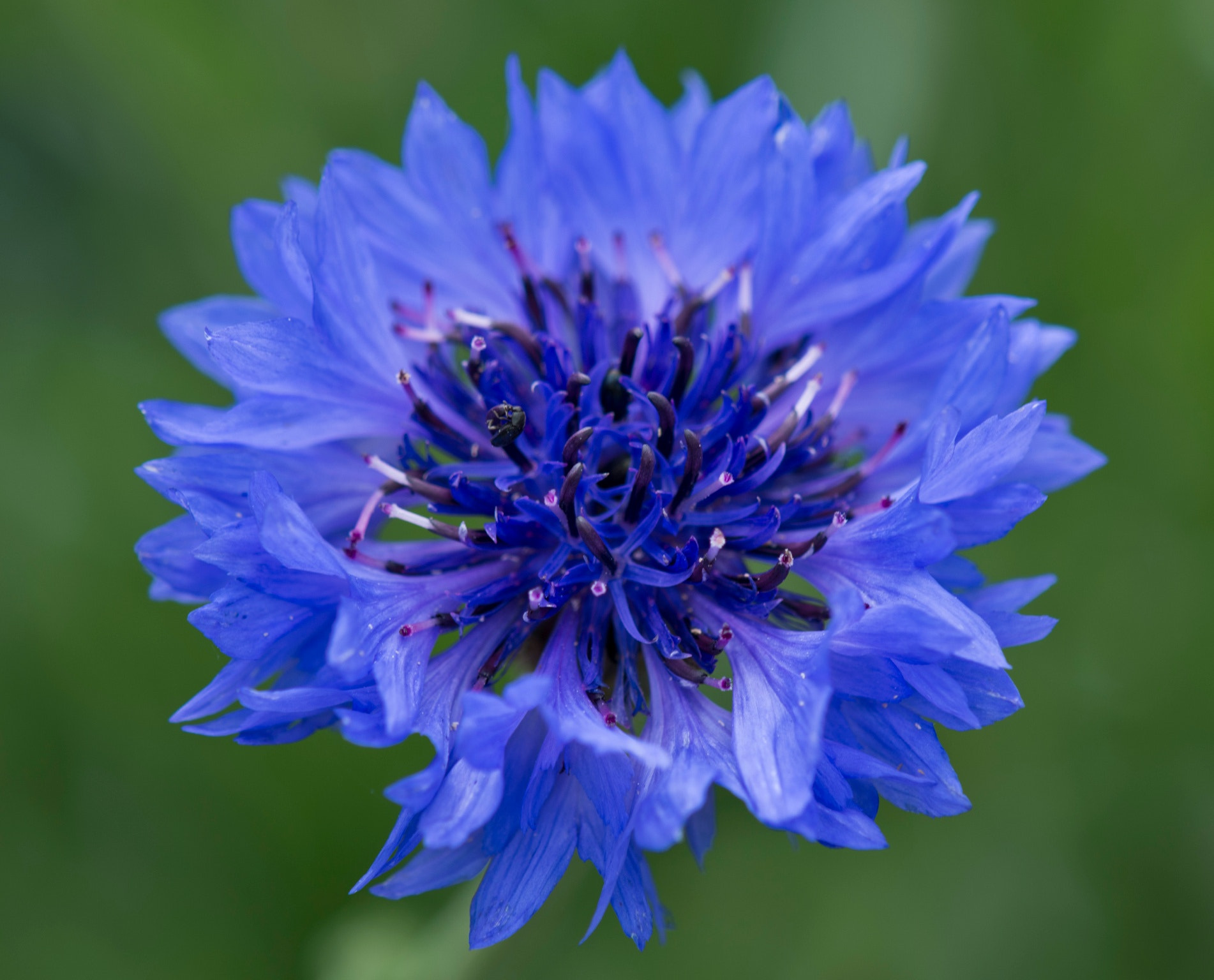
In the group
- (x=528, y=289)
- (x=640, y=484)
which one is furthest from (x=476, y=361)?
(x=640, y=484)

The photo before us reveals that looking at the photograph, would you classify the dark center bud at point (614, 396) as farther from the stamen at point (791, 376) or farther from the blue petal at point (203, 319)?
the blue petal at point (203, 319)

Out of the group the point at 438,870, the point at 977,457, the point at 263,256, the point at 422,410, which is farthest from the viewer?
the point at 263,256

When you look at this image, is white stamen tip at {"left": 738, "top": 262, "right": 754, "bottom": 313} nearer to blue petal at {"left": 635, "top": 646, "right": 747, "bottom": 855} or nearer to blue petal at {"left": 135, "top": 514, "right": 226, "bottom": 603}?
blue petal at {"left": 635, "top": 646, "right": 747, "bottom": 855}

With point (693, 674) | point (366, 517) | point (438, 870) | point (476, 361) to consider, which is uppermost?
point (476, 361)

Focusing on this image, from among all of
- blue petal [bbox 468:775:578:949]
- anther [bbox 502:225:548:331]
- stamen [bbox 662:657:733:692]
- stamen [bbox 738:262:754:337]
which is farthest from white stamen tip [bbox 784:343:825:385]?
blue petal [bbox 468:775:578:949]

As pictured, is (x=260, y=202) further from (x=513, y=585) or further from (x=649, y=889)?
(x=649, y=889)

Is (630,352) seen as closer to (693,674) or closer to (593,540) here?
(593,540)

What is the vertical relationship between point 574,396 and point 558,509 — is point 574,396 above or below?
above
